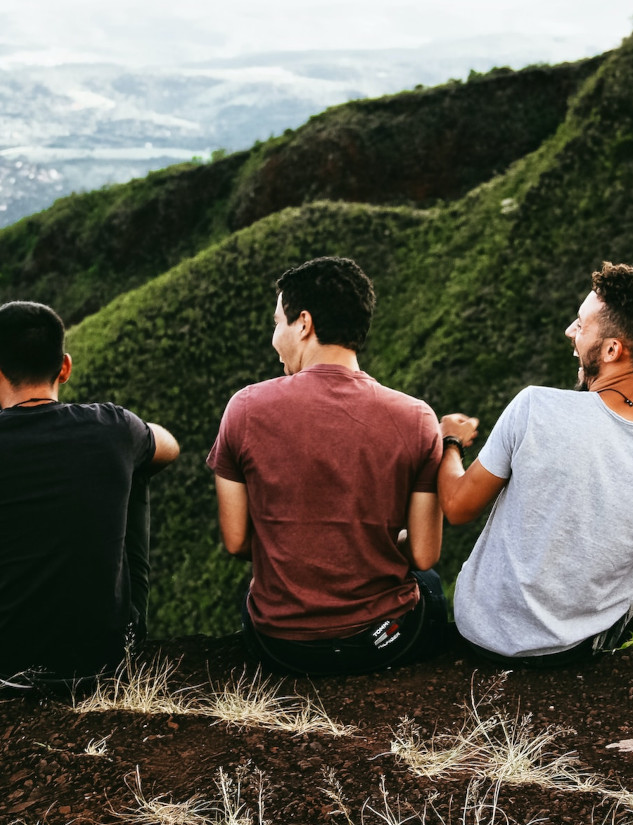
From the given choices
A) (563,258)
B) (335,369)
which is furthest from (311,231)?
(335,369)

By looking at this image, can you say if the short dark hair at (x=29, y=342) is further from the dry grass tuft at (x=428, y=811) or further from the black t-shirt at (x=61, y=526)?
the dry grass tuft at (x=428, y=811)

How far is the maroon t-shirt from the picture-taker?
11.7 feet

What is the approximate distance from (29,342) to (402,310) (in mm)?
15689

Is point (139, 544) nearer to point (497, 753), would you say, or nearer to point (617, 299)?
point (497, 753)

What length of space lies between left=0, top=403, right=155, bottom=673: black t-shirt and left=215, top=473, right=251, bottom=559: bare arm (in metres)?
0.45

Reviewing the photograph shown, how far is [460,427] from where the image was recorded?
3715 mm

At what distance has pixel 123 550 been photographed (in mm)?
3844

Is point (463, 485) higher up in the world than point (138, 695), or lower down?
higher up

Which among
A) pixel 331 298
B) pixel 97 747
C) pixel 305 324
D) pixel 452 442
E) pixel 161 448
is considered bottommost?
pixel 97 747

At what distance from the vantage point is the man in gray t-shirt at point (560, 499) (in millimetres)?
3332

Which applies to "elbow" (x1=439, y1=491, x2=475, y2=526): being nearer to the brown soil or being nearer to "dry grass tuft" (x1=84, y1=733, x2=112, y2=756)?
the brown soil

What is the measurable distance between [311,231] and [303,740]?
63.7 feet

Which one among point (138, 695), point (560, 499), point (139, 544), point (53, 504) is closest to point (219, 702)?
point (138, 695)

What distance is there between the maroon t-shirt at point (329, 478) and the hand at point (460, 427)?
11cm
